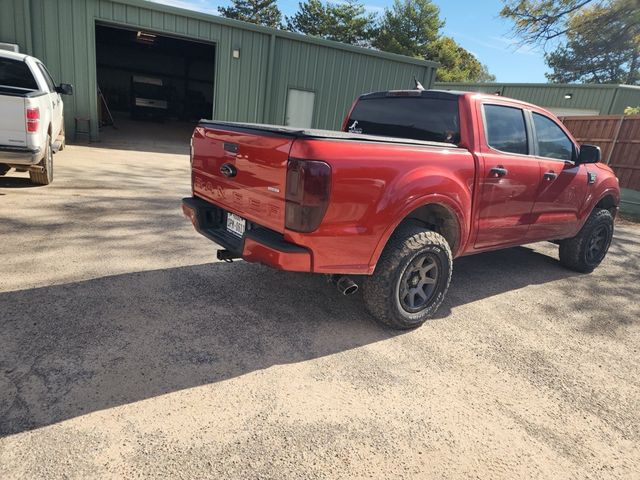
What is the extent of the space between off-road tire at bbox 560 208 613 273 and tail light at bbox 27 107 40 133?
708 centimetres

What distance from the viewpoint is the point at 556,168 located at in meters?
4.42

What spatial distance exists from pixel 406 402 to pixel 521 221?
8.20ft

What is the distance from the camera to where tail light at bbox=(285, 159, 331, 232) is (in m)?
2.58

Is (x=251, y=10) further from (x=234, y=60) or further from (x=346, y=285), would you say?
(x=346, y=285)

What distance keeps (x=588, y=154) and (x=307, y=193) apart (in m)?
3.64

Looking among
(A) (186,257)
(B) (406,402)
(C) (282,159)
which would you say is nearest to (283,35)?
(A) (186,257)

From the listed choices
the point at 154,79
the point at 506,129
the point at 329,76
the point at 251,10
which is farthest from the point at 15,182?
the point at 251,10

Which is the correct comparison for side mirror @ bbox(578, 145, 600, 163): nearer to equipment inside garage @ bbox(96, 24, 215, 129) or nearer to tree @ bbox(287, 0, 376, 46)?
equipment inside garage @ bbox(96, 24, 215, 129)

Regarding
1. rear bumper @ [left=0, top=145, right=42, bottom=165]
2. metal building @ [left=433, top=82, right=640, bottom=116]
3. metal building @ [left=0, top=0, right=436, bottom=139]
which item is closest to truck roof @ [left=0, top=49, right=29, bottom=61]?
rear bumper @ [left=0, top=145, right=42, bottom=165]

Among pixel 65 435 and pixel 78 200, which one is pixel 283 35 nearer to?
pixel 78 200

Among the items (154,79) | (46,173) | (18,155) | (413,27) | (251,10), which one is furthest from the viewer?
(251,10)

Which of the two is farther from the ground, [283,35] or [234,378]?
[283,35]

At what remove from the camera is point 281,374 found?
2715 millimetres

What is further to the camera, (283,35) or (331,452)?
(283,35)
